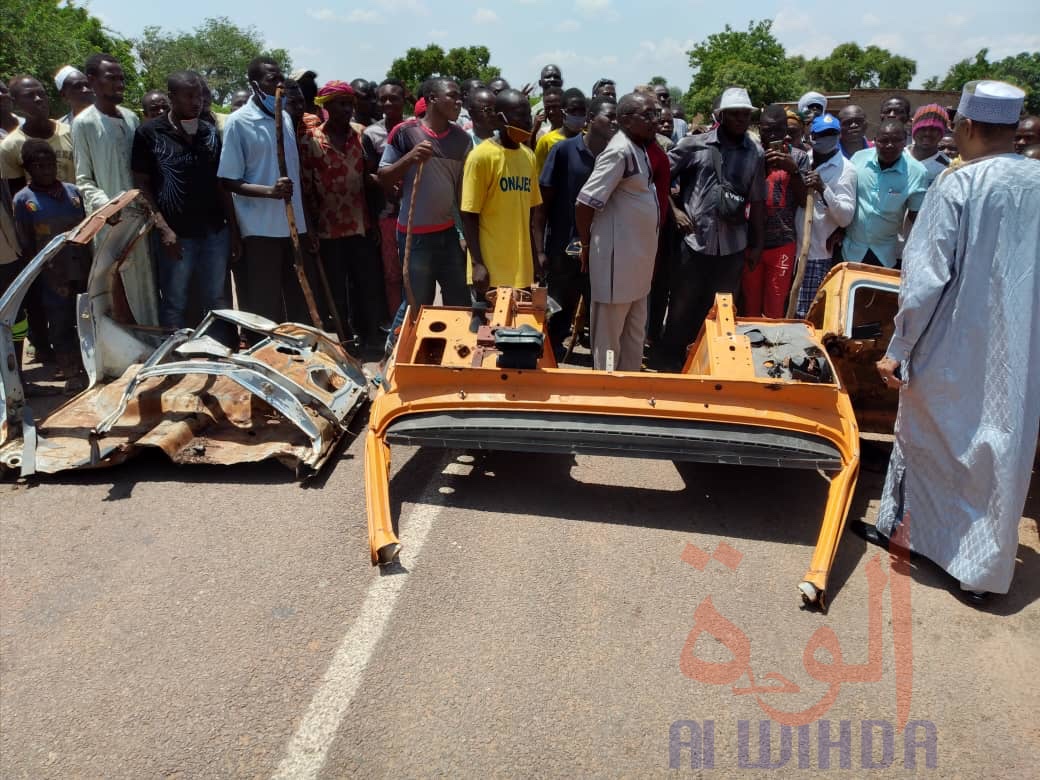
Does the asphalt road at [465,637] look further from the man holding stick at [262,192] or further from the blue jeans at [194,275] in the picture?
the man holding stick at [262,192]

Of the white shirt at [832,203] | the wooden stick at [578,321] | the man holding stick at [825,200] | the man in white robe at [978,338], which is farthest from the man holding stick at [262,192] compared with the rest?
the man in white robe at [978,338]

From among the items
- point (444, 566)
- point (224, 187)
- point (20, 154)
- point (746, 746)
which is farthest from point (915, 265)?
point (20, 154)

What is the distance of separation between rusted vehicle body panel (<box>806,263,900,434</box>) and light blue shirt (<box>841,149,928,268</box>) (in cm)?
116

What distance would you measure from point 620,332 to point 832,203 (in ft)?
6.23

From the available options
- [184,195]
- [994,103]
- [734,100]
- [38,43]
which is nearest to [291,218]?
[184,195]

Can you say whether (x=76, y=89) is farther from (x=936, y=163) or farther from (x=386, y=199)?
(x=936, y=163)

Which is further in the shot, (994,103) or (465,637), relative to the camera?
(994,103)

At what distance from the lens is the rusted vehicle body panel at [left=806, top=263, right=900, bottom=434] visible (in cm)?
425

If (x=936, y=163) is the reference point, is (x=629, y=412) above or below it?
below

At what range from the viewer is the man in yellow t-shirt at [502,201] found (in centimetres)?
507

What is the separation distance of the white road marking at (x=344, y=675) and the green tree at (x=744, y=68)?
1733 inches

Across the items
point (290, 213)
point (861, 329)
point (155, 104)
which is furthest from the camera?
point (155, 104)

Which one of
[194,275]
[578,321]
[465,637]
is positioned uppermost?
[194,275]

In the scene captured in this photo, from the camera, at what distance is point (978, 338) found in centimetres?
329
